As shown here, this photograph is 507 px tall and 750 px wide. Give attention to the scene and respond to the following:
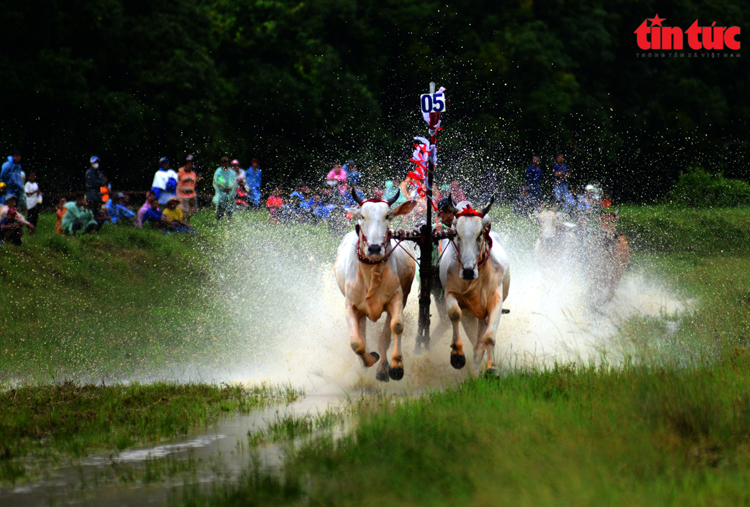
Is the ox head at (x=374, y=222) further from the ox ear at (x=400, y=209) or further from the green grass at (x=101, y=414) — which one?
the green grass at (x=101, y=414)

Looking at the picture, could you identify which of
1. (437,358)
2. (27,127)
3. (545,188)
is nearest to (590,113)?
(545,188)

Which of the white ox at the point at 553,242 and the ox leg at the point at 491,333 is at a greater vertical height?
the white ox at the point at 553,242

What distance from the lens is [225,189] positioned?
78.9 ft

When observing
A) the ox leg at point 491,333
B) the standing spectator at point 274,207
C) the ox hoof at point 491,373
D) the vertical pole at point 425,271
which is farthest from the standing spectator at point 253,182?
the ox hoof at point 491,373

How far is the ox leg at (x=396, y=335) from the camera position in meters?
10.4

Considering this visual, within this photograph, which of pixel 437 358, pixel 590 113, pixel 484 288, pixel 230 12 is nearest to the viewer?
pixel 484 288

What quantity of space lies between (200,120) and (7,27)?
6489 millimetres

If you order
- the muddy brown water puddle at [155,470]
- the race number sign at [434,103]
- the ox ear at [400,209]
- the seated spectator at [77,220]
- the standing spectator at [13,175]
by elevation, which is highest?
the standing spectator at [13,175]

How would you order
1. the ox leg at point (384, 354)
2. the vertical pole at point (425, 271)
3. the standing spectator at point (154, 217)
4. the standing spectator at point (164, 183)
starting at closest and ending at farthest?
1. the ox leg at point (384, 354)
2. the vertical pole at point (425, 271)
3. the standing spectator at point (154, 217)
4. the standing spectator at point (164, 183)

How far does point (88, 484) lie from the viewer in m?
7.29

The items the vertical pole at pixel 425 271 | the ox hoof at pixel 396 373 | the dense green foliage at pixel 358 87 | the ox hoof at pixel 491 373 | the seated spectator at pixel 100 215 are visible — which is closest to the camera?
the ox hoof at pixel 491 373

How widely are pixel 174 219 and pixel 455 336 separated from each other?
44.9 ft

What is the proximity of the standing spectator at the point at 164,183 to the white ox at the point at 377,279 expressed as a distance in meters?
12.8

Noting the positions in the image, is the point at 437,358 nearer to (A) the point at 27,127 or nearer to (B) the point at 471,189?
(B) the point at 471,189
